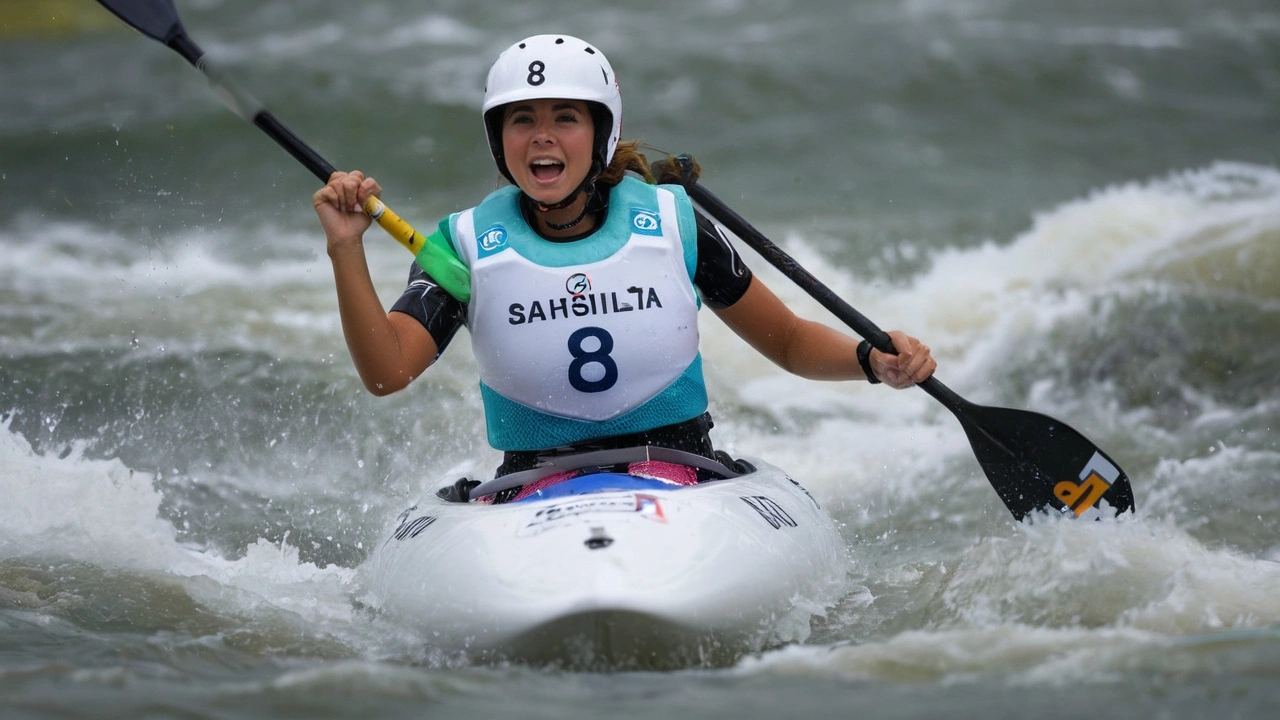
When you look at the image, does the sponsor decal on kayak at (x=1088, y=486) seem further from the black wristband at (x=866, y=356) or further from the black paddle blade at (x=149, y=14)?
the black paddle blade at (x=149, y=14)

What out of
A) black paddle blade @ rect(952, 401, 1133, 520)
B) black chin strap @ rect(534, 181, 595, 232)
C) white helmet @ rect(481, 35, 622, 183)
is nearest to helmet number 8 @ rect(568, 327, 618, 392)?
black chin strap @ rect(534, 181, 595, 232)

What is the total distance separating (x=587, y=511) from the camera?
3.21 m

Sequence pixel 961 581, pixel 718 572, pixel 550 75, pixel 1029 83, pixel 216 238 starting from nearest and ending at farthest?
pixel 718 572
pixel 550 75
pixel 961 581
pixel 216 238
pixel 1029 83

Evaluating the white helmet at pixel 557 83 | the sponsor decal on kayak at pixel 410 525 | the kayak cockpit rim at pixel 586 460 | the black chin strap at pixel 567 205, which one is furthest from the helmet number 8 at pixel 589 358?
the sponsor decal on kayak at pixel 410 525

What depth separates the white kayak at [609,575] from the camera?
297 cm

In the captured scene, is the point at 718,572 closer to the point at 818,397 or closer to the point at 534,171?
the point at 534,171

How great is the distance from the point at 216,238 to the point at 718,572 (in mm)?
6596

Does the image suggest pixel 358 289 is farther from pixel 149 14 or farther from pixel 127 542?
pixel 127 542

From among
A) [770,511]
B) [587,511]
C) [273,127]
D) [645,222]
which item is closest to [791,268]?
[645,222]

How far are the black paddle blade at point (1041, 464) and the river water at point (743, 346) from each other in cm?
17

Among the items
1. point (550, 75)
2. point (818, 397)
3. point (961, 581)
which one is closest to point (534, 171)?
point (550, 75)

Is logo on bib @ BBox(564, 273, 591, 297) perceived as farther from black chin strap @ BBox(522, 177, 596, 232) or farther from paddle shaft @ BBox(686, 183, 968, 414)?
paddle shaft @ BBox(686, 183, 968, 414)

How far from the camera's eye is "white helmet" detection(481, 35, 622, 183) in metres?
3.56

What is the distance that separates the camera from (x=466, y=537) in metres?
3.28
